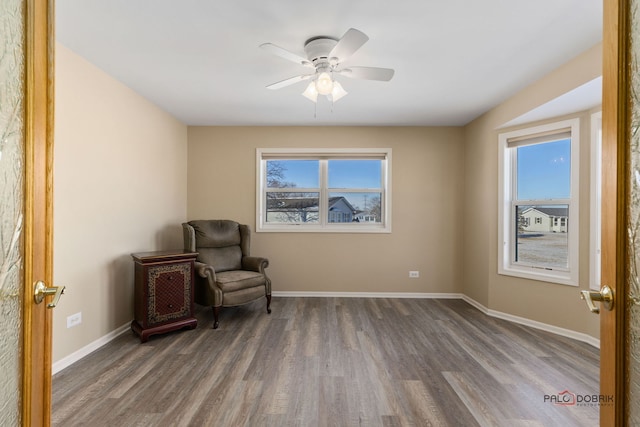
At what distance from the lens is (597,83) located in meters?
2.20

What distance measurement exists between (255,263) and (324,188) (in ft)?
4.82

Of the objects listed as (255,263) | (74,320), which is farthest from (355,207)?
(74,320)

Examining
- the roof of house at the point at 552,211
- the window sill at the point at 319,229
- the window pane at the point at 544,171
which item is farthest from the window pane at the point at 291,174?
the roof of house at the point at 552,211

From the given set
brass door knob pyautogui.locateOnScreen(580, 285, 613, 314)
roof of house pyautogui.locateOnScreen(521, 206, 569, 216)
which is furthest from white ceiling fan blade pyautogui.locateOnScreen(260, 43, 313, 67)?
roof of house pyautogui.locateOnScreen(521, 206, 569, 216)

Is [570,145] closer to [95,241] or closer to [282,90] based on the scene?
[282,90]

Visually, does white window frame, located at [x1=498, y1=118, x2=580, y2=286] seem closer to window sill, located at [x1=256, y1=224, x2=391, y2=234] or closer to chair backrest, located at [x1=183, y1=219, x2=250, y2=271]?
window sill, located at [x1=256, y1=224, x2=391, y2=234]

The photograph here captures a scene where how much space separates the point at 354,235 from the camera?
4.19 meters

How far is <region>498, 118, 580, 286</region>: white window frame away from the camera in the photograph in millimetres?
2844

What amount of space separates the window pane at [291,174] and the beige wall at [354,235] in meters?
0.25

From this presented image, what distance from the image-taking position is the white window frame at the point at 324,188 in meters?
4.17

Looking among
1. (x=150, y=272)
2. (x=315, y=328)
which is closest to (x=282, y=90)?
(x=150, y=272)

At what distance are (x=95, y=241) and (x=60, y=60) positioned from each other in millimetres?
1436

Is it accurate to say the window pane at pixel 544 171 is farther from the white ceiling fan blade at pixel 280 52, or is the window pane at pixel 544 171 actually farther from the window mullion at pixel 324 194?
the white ceiling fan blade at pixel 280 52

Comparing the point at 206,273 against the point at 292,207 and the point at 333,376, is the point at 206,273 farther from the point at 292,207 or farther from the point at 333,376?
the point at 333,376
